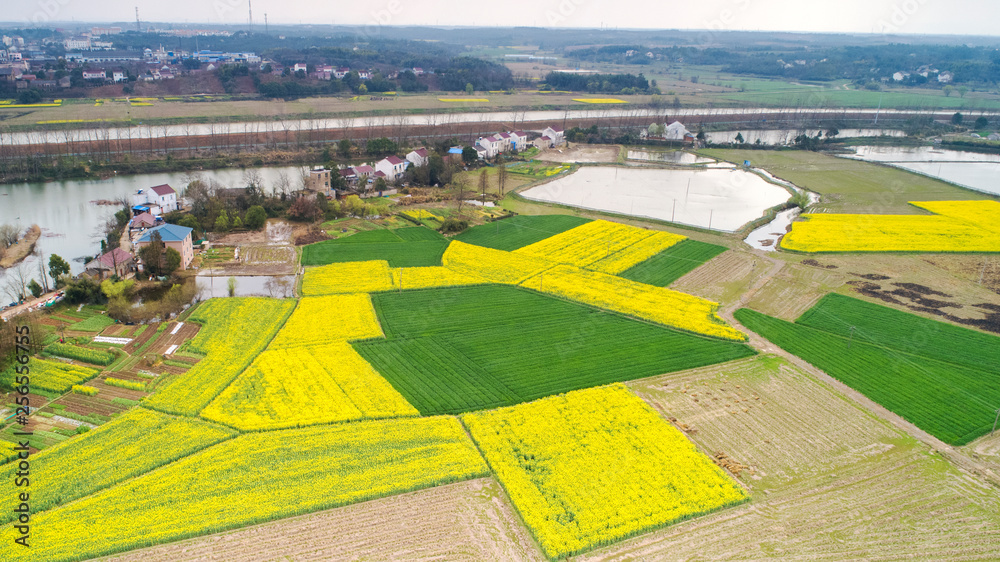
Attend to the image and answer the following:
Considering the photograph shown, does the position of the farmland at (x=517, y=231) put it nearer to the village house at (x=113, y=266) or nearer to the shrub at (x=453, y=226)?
the shrub at (x=453, y=226)

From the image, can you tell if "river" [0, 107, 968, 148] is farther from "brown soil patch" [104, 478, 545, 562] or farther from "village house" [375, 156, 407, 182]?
"brown soil patch" [104, 478, 545, 562]

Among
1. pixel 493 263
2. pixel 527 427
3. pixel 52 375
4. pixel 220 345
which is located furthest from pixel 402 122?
pixel 527 427

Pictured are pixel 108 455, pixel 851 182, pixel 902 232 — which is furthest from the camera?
→ pixel 851 182

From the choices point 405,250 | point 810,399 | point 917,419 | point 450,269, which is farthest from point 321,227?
point 917,419

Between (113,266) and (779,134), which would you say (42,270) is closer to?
(113,266)

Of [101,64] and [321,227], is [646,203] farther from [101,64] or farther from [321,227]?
[101,64]

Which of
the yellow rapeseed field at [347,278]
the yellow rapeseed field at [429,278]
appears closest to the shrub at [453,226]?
the yellow rapeseed field at [429,278]
